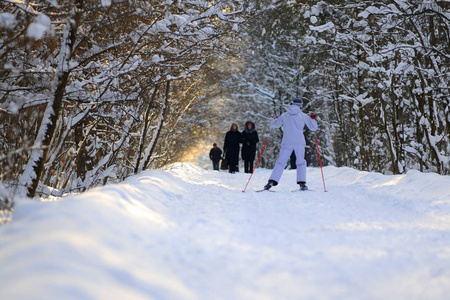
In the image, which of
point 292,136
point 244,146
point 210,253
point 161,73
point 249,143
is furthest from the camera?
point 244,146

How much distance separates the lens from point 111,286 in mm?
2652

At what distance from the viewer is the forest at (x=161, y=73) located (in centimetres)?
592

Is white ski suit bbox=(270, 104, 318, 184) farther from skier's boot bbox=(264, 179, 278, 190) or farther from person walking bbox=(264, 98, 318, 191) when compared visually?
skier's boot bbox=(264, 179, 278, 190)

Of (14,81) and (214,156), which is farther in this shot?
(214,156)

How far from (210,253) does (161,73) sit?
21.5 feet

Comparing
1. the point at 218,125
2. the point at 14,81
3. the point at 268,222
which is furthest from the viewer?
the point at 218,125

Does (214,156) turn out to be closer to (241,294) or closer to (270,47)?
(270,47)

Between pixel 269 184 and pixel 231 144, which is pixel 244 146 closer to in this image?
pixel 231 144

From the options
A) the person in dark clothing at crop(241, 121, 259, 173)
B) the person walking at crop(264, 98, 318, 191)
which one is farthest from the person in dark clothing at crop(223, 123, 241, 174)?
the person walking at crop(264, 98, 318, 191)

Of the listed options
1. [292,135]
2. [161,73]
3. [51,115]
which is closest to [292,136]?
[292,135]

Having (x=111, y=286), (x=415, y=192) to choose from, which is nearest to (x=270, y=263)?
(x=111, y=286)

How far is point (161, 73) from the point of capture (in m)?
9.72

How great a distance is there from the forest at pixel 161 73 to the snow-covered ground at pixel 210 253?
0.75m

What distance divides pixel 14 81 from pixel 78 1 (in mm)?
1393
